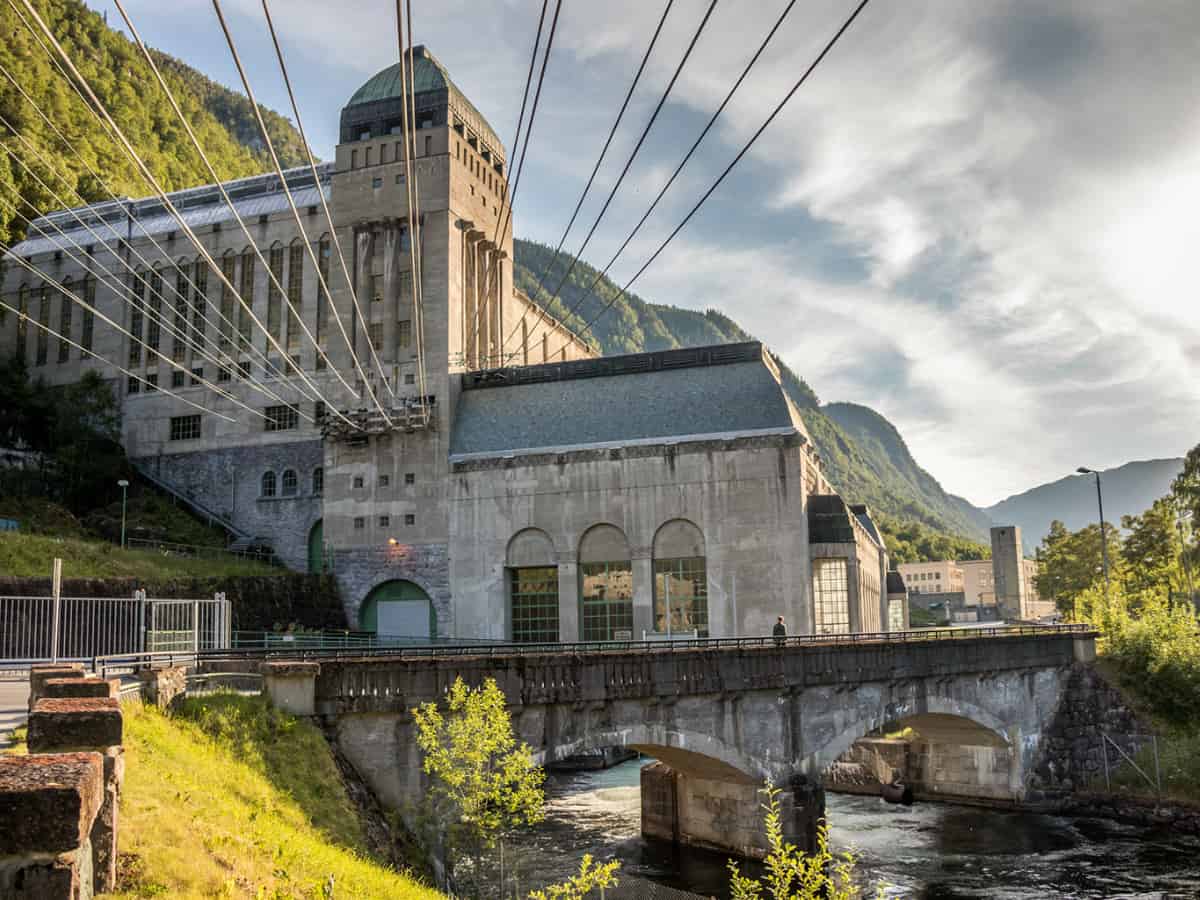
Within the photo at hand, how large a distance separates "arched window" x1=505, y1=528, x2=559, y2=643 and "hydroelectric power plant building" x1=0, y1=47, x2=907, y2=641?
13 centimetres

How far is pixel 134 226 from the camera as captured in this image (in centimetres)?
7831

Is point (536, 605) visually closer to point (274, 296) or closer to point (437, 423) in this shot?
point (437, 423)

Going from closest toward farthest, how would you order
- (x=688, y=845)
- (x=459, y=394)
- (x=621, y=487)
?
(x=688, y=845) → (x=621, y=487) → (x=459, y=394)

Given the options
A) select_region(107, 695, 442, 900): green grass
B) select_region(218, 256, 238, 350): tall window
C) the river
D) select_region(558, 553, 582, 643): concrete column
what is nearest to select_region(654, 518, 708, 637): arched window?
select_region(558, 553, 582, 643): concrete column

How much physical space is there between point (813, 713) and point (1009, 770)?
1849 cm

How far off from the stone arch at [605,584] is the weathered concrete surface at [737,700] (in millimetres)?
16230

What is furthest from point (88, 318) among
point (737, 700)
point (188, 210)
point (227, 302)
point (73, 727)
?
point (73, 727)

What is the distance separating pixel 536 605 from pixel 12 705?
39939 mm

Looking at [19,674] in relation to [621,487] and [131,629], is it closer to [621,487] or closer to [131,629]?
[131,629]

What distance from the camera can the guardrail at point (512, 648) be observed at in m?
24.4

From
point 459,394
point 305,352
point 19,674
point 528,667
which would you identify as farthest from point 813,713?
point 305,352

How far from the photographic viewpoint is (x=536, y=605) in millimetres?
59094

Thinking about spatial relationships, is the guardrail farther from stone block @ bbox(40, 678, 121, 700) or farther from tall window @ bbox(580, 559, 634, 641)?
tall window @ bbox(580, 559, 634, 641)

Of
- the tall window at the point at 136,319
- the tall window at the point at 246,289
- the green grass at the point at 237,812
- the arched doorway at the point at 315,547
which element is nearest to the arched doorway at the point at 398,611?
the arched doorway at the point at 315,547
